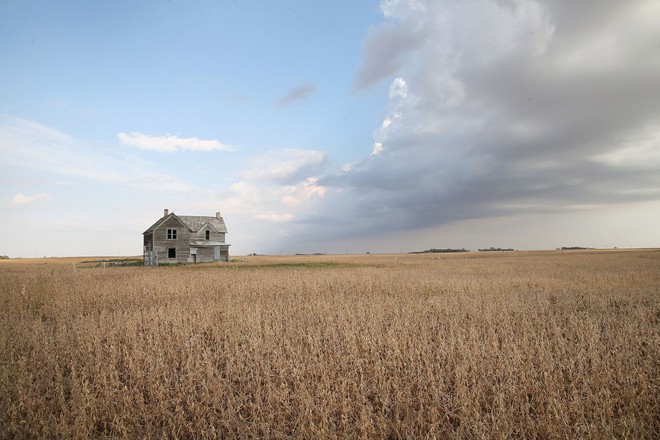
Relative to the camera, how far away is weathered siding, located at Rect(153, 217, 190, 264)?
137 ft

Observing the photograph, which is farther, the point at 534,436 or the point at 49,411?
the point at 49,411

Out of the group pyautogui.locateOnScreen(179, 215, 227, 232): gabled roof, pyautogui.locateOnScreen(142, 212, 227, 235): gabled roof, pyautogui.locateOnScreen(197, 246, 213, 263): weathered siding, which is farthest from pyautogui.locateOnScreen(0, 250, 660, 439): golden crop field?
pyautogui.locateOnScreen(179, 215, 227, 232): gabled roof

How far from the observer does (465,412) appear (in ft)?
12.5

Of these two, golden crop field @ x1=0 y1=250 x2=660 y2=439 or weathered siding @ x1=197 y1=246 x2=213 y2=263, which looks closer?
golden crop field @ x1=0 y1=250 x2=660 y2=439

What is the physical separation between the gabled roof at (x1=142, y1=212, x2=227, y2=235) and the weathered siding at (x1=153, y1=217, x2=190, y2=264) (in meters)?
0.48

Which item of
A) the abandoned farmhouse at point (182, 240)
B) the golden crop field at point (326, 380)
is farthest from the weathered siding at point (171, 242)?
the golden crop field at point (326, 380)

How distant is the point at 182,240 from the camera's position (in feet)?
142

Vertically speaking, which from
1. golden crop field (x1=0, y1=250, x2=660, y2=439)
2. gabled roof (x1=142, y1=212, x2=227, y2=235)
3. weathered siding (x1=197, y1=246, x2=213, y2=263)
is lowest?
golden crop field (x1=0, y1=250, x2=660, y2=439)

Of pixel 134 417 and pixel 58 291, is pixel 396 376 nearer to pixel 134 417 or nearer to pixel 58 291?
pixel 134 417

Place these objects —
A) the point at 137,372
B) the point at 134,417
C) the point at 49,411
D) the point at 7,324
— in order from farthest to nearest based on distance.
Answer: the point at 7,324 → the point at 137,372 → the point at 49,411 → the point at 134,417

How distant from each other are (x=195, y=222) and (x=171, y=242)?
5.17 m

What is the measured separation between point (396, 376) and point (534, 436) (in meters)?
1.68

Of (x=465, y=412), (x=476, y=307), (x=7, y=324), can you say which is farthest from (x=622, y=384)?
(x=7, y=324)

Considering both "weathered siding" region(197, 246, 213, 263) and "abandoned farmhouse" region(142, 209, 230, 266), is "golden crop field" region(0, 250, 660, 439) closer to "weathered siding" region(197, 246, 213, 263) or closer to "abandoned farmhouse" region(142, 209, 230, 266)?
"abandoned farmhouse" region(142, 209, 230, 266)
